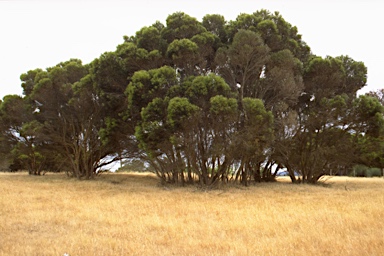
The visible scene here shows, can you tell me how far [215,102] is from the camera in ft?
54.6

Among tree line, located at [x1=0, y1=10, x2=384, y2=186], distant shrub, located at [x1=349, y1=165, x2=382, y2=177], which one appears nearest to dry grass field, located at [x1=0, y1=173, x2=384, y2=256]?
tree line, located at [x1=0, y1=10, x2=384, y2=186]

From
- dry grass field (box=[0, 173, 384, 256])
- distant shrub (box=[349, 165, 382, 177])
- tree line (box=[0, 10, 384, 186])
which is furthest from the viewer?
distant shrub (box=[349, 165, 382, 177])

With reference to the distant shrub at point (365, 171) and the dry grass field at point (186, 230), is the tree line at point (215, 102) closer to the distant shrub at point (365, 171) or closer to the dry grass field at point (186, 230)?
the dry grass field at point (186, 230)

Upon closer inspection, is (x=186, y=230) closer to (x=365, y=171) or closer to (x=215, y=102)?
(x=215, y=102)

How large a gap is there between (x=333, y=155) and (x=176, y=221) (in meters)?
17.4

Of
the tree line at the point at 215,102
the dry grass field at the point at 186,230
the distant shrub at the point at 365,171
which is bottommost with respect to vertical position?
the dry grass field at the point at 186,230

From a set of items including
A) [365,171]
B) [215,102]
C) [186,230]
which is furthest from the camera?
[365,171]

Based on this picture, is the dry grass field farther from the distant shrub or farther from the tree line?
the distant shrub

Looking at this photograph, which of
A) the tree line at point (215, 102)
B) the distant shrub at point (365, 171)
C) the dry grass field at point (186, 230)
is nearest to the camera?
the dry grass field at point (186, 230)

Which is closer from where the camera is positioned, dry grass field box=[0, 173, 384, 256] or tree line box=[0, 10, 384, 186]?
dry grass field box=[0, 173, 384, 256]

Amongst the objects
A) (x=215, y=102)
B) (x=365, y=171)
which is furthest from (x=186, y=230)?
(x=365, y=171)

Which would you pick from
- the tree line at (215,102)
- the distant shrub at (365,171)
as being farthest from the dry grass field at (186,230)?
the distant shrub at (365,171)

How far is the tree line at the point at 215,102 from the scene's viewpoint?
17.9m

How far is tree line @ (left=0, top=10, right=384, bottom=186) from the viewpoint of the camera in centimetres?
1788
